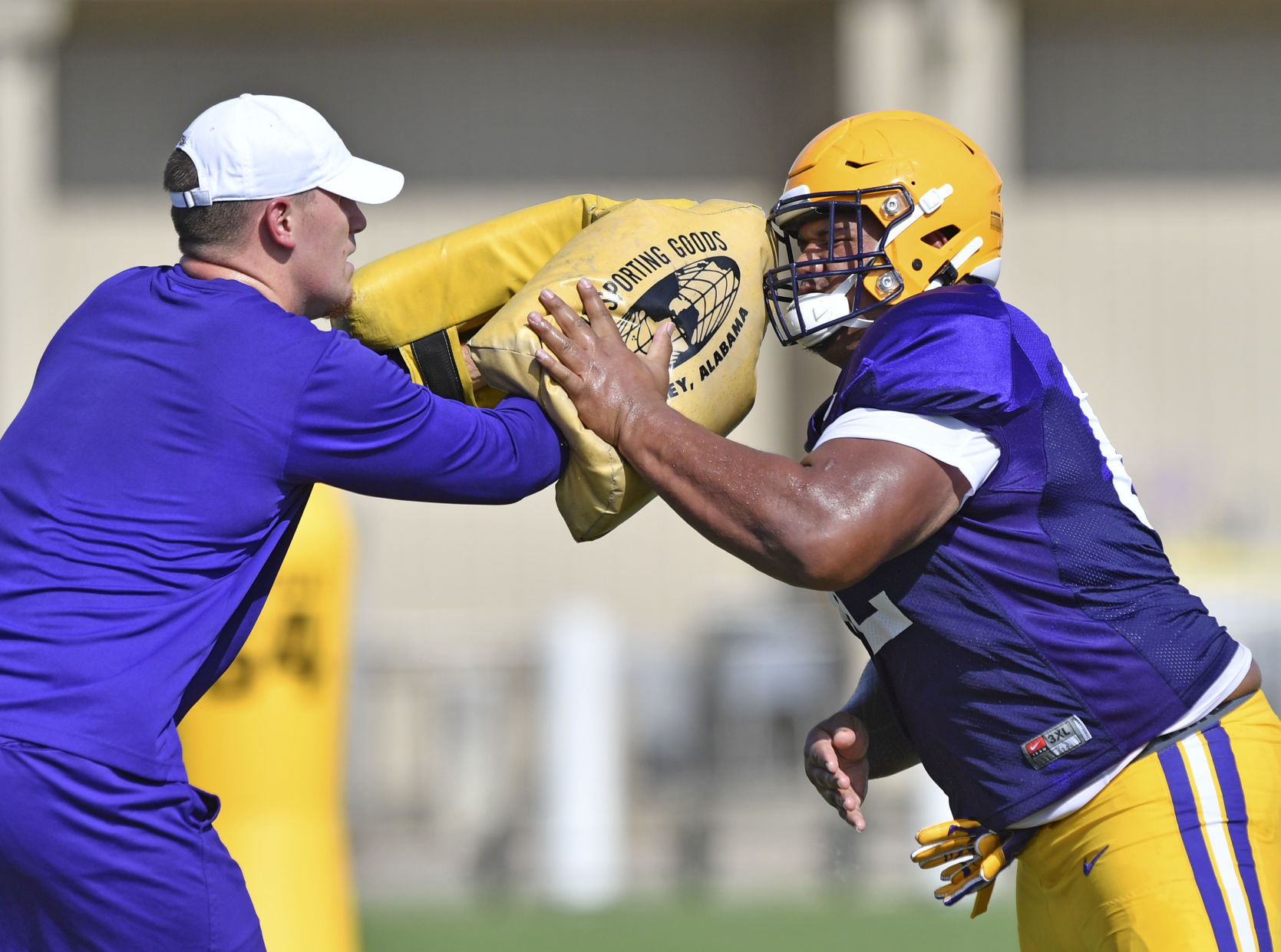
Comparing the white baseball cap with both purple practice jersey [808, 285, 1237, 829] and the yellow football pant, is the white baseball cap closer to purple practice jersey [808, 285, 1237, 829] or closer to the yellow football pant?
purple practice jersey [808, 285, 1237, 829]

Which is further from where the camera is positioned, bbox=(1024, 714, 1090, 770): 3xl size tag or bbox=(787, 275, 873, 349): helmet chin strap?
bbox=(787, 275, 873, 349): helmet chin strap

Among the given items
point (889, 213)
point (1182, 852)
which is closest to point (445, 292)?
point (889, 213)

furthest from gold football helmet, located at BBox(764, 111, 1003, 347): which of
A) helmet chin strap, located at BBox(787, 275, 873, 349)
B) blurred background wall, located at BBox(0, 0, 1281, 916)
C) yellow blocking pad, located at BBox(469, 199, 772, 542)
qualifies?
blurred background wall, located at BBox(0, 0, 1281, 916)

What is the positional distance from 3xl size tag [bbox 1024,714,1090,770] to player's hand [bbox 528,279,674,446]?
892mm

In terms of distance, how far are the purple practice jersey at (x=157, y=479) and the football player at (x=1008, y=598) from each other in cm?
47

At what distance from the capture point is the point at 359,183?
9.73 feet

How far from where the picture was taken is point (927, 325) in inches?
110

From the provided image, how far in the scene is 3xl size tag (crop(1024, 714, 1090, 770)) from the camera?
282cm

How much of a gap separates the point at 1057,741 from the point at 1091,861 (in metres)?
0.22

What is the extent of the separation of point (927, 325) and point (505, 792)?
252 inches

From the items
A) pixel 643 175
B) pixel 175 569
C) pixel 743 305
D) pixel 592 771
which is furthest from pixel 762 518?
pixel 643 175

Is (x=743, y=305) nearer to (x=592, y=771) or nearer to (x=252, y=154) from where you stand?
(x=252, y=154)

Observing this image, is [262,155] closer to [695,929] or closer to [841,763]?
[841,763]

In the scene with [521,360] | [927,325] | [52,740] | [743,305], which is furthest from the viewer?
[743,305]
